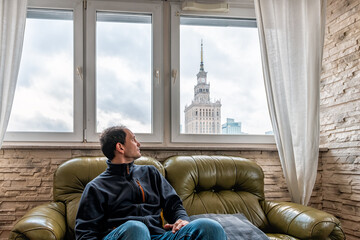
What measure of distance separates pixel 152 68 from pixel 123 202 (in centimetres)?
130

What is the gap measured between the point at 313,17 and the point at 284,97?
0.69 metres

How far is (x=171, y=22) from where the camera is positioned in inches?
107

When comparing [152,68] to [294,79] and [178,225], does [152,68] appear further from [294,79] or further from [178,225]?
[178,225]

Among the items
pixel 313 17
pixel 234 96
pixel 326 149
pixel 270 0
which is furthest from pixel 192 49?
pixel 326 149

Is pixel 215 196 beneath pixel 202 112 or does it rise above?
beneath

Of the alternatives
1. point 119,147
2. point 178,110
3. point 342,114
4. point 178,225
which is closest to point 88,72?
point 178,110

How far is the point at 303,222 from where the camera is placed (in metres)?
1.87

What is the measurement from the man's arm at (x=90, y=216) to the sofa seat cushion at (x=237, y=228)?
62 centimetres

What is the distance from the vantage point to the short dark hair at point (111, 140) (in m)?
1.82

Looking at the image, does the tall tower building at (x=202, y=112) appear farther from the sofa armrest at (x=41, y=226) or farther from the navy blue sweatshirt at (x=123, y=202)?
the sofa armrest at (x=41, y=226)

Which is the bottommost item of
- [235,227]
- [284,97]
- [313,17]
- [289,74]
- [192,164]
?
[235,227]

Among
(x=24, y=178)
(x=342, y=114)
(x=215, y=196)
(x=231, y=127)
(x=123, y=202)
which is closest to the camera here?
(x=123, y=202)

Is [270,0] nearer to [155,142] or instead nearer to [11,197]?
[155,142]

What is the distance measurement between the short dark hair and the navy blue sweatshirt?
2.3 inches
